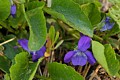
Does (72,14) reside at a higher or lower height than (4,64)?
higher

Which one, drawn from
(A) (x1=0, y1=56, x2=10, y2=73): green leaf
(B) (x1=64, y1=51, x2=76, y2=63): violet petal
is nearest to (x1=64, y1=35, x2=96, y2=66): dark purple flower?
(B) (x1=64, y1=51, x2=76, y2=63): violet petal

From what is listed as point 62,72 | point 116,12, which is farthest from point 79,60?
point 116,12

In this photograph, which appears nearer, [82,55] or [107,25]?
[82,55]

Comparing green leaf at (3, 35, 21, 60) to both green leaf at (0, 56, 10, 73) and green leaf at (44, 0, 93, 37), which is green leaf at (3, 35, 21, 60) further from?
green leaf at (44, 0, 93, 37)

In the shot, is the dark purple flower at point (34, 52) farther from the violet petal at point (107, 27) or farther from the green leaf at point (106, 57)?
the violet petal at point (107, 27)

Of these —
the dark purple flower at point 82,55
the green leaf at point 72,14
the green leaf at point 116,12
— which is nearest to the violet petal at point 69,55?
the dark purple flower at point 82,55

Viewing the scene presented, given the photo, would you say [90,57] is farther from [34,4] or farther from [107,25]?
[34,4]
